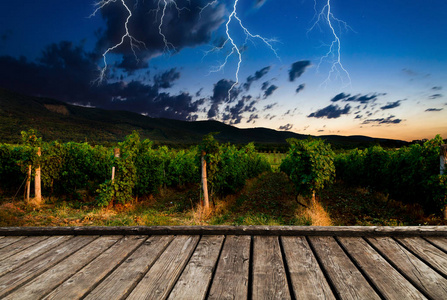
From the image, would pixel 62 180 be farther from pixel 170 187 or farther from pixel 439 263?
pixel 439 263

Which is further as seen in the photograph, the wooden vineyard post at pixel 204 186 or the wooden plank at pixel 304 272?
the wooden vineyard post at pixel 204 186

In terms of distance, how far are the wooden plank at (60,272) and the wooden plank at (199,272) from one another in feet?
2.74

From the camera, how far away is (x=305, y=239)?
2254 millimetres

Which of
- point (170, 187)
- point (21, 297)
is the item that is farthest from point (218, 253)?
point (170, 187)

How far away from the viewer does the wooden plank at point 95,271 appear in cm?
147

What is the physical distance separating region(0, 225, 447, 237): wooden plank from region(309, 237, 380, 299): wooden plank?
14cm

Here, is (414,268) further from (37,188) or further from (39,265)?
(37,188)

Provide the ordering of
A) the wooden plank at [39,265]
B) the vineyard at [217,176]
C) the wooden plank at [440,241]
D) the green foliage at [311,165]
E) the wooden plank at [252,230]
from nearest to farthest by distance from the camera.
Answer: the wooden plank at [39,265] → the wooden plank at [440,241] → the wooden plank at [252,230] → the vineyard at [217,176] → the green foliage at [311,165]

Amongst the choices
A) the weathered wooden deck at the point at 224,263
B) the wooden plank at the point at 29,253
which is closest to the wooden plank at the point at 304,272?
the weathered wooden deck at the point at 224,263

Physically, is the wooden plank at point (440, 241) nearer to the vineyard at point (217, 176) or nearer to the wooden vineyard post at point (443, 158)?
the vineyard at point (217, 176)

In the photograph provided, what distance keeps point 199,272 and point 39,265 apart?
1302 mm

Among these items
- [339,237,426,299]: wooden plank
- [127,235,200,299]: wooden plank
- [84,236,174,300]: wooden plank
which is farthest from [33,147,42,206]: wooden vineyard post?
[339,237,426,299]: wooden plank

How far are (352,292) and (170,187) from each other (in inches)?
654

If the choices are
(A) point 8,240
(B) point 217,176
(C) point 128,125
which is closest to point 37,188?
(B) point 217,176
